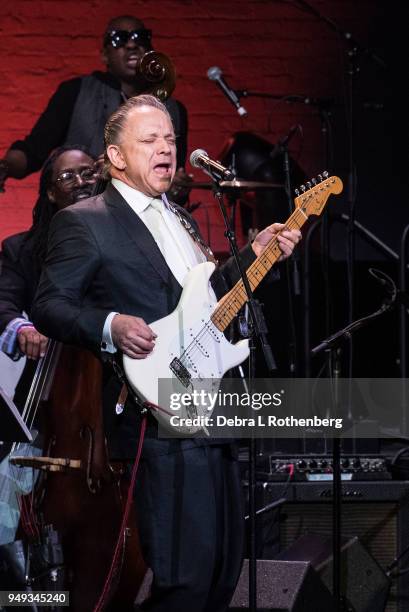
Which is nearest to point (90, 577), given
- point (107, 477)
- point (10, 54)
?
point (107, 477)

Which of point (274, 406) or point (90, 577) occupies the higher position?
point (274, 406)

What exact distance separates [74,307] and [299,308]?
2.66 metres

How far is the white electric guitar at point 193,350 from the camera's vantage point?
10.0ft

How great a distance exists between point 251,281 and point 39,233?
5.44 feet

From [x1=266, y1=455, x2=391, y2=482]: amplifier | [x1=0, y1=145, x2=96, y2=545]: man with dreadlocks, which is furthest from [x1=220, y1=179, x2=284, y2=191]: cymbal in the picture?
[x1=266, y1=455, x2=391, y2=482]: amplifier

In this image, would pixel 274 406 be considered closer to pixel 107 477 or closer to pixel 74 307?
pixel 107 477

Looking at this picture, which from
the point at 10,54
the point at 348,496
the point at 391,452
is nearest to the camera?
the point at 348,496

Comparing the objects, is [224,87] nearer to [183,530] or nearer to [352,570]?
[352,570]

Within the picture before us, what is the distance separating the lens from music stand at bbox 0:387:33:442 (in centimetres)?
328

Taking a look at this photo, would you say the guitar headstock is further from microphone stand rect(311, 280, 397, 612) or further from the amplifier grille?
the amplifier grille

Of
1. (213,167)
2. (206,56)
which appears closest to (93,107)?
(206,56)

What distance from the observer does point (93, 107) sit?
5.12 meters

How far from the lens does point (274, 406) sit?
16.1ft

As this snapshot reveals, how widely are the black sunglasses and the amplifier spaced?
2.06 m
